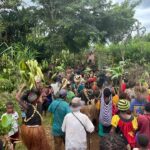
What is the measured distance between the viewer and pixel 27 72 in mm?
9258

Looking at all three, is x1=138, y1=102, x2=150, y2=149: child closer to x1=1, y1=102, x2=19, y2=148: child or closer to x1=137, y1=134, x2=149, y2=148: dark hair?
x1=137, y1=134, x2=149, y2=148: dark hair

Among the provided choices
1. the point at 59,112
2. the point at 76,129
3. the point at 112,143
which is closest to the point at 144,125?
the point at 76,129

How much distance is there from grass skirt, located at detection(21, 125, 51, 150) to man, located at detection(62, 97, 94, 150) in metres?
0.82

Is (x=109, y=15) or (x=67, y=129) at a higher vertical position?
(x=109, y=15)

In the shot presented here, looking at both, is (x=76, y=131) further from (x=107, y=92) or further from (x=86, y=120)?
(x=107, y=92)

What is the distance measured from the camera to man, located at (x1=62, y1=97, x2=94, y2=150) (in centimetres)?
580

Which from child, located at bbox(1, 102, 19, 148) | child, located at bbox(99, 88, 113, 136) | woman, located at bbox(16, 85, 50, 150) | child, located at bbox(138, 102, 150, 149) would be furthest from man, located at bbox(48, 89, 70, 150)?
child, located at bbox(138, 102, 150, 149)

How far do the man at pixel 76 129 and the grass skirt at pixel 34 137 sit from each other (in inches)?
32.1

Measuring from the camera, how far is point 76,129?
579 cm

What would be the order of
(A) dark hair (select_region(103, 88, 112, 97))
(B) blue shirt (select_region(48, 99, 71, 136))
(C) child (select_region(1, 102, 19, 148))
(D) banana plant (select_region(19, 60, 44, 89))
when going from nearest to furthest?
(B) blue shirt (select_region(48, 99, 71, 136))
(A) dark hair (select_region(103, 88, 112, 97))
(C) child (select_region(1, 102, 19, 148))
(D) banana plant (select_region(19, 60, 44, 89))

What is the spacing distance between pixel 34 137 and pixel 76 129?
1.04m

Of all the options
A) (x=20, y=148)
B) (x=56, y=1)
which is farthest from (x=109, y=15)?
(x=20, y=148)

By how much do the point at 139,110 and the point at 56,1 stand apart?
14013 millimetres

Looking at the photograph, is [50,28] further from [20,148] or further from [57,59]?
[20,148]
